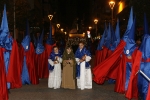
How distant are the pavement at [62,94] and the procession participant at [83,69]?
32cm

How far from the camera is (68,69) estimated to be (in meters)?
11.7

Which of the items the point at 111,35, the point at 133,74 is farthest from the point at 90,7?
the point at 133,74

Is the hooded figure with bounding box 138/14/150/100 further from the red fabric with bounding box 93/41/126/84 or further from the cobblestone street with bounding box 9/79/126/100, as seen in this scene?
the red fabric with bounding box 93/41/126/84

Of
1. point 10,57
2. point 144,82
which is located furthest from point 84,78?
point 144,82

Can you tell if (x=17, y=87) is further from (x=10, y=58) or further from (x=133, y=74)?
(x=133, y=74)

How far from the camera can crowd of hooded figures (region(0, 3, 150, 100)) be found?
26.4 ft

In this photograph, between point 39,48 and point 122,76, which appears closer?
point 122,76

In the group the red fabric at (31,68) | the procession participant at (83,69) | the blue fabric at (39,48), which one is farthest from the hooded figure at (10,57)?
the blue fabric at (39,48)

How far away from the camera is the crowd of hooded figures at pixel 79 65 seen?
805cm

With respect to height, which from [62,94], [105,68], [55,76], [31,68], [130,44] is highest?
[130,44]

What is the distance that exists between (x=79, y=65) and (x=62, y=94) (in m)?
1.69

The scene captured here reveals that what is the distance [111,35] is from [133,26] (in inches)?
201

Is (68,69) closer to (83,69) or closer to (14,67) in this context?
(83,69)

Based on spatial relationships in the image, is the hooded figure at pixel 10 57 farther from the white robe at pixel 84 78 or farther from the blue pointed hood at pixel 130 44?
the blue pointed hood at pixel 130 44
